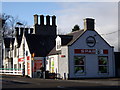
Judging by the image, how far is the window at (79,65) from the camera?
1543 inches

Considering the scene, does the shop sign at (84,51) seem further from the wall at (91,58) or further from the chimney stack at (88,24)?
the chimney stack at (88,24)

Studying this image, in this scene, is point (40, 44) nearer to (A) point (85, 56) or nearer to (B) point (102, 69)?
(A) point (85, 56)

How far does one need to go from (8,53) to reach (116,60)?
31.9 m

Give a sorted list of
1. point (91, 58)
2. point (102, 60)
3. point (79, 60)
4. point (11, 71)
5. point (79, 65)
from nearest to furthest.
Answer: point (79, 65) → point (79, 60) → point (91, 58) → point (102, 60) → point (11, 71)

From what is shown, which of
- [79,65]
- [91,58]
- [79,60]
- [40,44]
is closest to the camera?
[79,65]

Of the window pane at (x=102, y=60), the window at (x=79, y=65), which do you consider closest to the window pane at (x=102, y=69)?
the window pane at (x=102, y=60)

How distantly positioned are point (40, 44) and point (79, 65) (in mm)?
10638

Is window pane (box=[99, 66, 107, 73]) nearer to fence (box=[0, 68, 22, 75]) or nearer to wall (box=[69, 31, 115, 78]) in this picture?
wall (box=[69, 31, 115, 78])

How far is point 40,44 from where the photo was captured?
47.9 m

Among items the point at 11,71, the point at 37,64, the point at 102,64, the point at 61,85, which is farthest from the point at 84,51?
the point at 11,71

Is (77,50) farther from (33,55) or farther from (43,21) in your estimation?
(43,21)

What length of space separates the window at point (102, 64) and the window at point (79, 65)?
2488 mm

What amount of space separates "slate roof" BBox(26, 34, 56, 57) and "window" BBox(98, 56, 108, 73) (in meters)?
9.24

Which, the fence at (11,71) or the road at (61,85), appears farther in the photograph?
the fence at (11,71)
